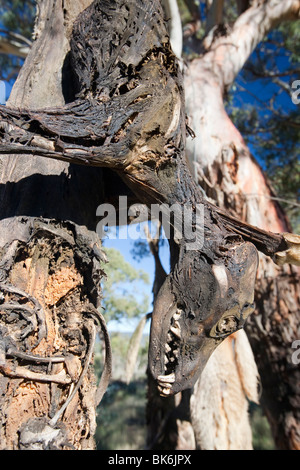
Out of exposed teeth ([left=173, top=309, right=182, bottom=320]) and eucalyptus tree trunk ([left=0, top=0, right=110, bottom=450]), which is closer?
eucalyptus tree trunk ([left=0, top=0, right=110, bottom=450])

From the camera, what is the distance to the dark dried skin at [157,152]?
4.52 ft

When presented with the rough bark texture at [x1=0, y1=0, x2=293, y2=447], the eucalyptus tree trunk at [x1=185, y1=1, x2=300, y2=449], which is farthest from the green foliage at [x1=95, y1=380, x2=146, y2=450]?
the rough bark texture at [x1=0, y1=0, x2=293, y2=447]

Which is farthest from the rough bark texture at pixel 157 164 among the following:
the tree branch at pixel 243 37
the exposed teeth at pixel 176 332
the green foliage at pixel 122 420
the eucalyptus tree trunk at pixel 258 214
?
the green foliage at pixel 122 420

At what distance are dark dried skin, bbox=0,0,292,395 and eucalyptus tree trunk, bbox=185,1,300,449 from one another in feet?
6.94

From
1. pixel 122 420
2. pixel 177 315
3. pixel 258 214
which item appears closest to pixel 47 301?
pixel 177 315

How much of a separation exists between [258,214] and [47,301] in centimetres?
286

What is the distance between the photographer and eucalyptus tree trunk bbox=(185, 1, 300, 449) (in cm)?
359

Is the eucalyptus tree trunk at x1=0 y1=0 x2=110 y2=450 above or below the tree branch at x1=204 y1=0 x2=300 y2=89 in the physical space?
below

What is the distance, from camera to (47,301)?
1523 millimetres

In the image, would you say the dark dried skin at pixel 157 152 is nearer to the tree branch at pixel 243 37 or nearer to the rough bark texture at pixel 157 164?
the rough bark texture at pixel 157 164

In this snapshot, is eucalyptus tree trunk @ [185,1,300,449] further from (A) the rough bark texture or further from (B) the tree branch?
(A) the rough bark texture

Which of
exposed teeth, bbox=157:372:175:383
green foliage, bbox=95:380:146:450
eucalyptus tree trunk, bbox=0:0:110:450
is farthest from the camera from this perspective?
green foliage, bbox=95:380:146:450

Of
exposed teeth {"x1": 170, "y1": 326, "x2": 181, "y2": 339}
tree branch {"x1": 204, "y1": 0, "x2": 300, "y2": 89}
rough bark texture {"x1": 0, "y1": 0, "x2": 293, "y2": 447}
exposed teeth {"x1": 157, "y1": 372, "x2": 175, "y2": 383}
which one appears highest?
tree branch {"x1": 204, "y1": 0, "x2": 300, "y2": 89}

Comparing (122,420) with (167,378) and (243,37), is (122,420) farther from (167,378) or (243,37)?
(167,378)
